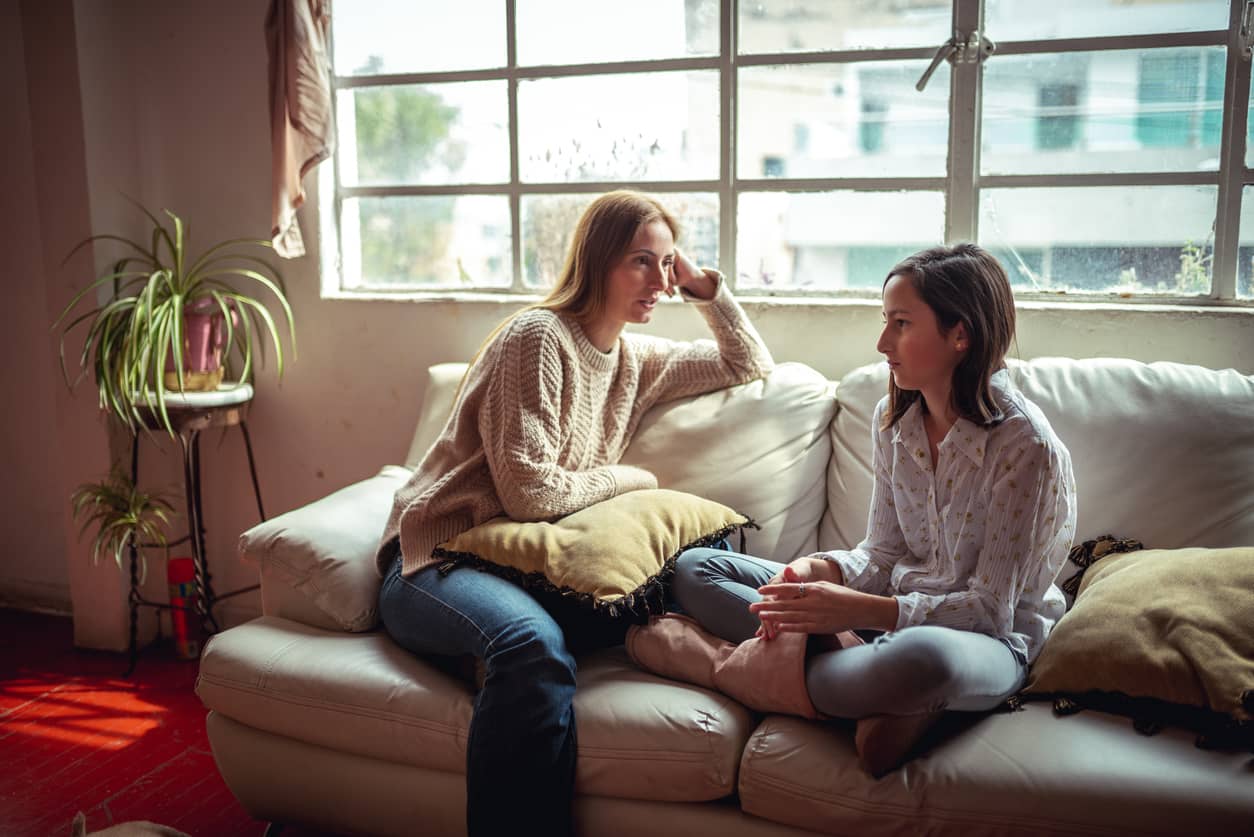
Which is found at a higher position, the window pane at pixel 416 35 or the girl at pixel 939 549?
the window pane at pixel 416 35

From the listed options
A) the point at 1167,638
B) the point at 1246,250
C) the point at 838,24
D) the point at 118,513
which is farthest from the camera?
the point at 118,513

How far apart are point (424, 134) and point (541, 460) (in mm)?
1393

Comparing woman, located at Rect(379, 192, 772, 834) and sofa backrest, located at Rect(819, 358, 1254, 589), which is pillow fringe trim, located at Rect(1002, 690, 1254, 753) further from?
woman, located at Rect(379, 192, 772, 834)

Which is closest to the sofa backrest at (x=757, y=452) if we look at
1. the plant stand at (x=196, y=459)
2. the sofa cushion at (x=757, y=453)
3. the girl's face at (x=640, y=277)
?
the sofa cushion at (x=757, y=453)

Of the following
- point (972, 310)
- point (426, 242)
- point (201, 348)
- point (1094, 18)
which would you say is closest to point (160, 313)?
point (201, 348)

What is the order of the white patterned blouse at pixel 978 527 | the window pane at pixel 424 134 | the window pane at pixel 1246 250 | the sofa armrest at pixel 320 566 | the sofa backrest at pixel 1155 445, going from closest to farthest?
→ 1. the white patterned blouse at pixel 978 527
2. the sofa backrest at pixel 1155 445
3. the sofa armrest at pixel 320 566
4. the window pane at pixel 1246 250
5. the window pane at pixel 424 134

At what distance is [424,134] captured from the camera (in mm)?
3014

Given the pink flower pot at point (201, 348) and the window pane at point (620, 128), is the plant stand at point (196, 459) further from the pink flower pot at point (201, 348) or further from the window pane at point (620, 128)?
the window pane at point (620, 128)

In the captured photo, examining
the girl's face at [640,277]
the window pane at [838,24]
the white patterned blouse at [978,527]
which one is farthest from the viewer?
the window pane at [838,24]

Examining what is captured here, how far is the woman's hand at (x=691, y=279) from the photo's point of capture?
238 cm

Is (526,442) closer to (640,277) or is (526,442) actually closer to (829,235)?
(640,277)

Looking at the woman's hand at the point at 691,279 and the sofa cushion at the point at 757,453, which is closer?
the sofa cushion at the point at 757,453

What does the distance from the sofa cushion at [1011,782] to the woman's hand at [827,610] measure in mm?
169

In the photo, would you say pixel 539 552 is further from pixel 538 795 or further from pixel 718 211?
pixel 718 211
